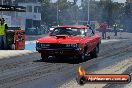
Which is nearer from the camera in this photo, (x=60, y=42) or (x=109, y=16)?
(x=60, y=42)

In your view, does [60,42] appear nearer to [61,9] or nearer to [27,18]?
[27,18]

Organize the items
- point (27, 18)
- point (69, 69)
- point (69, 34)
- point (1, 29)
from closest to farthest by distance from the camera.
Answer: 1. point (69, 69)
2. point (69, 34)
3. point (1, 29)
4. point (27, 18)

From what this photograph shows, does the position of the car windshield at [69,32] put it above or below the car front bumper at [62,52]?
above

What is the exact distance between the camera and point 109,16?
9975cm

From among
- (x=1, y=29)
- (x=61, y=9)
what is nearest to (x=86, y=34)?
(x=1, y=29)

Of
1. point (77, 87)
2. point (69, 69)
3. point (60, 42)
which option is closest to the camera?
point (77, 87)

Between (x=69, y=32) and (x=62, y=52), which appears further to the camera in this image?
(x=69, y=32)

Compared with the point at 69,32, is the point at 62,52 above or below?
below

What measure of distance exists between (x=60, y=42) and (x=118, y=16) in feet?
323

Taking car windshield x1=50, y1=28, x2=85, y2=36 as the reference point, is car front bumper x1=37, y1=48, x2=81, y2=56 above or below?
below

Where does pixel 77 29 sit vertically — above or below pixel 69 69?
above

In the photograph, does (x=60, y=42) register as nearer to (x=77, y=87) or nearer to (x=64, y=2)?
(x=77, y=87)

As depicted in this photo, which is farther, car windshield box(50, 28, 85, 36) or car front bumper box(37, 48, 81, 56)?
car windshield box(50, 28, 85, 36)

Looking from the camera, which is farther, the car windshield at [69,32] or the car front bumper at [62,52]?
the car windshield at [69,32]
